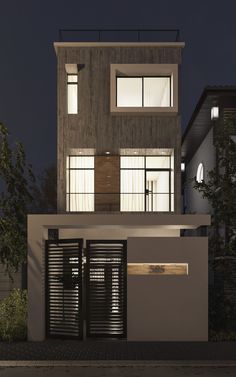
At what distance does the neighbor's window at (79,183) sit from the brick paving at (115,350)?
22.5ft

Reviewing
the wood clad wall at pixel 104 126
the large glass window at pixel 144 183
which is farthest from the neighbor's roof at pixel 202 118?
the large glass window at pixel 144 183

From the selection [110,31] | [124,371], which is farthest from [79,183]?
[124,371]

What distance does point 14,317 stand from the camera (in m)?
16.5

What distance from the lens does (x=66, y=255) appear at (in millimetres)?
16094

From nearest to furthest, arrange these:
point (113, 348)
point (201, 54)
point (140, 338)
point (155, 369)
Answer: point (155, 369)
point (113, 348)
point (140, 338)
point (201, 54)

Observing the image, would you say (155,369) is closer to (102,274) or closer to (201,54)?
(102,274)

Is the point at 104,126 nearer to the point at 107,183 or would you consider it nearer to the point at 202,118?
the point at 107,183

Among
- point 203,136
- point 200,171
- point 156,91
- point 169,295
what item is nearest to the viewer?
point 169,295

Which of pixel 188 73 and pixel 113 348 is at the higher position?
pixel 188 73

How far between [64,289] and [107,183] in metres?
6.38

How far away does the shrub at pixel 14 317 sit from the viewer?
51.7ft

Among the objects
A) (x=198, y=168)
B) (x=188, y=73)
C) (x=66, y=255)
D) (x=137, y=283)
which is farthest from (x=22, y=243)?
(x=188, y=73)

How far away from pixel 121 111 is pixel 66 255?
7.00 meters

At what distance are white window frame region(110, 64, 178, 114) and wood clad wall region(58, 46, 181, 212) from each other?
21 centimetres
